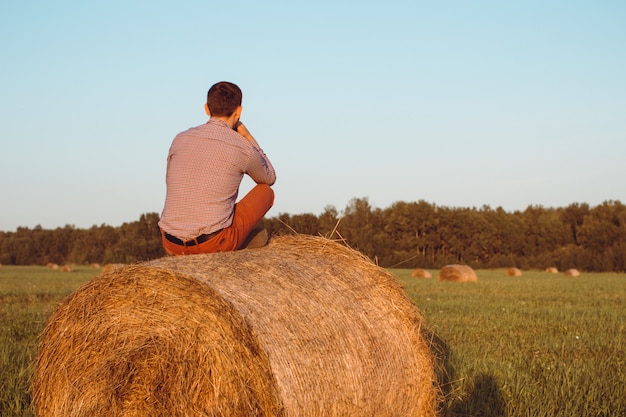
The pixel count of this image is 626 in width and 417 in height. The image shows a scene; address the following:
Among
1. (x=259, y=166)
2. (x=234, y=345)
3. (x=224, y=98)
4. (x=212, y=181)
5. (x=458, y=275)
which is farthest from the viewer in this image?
(x=458, y=275)

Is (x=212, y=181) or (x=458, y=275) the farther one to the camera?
(x=458, y=275)

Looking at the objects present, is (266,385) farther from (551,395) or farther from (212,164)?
(551,395)

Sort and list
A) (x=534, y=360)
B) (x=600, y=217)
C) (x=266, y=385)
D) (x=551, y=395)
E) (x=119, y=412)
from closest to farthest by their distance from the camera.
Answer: (x=266, y=385) → (x=119, y=412) → (x=551, y=395) → (x=534, y=360) → (x=600, y=217)

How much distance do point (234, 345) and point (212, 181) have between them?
5.09 feet

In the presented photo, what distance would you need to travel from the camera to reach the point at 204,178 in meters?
5.38

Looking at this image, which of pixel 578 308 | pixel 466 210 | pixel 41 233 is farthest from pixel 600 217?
pixel 41 233

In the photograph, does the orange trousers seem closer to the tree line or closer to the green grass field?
the green grass field

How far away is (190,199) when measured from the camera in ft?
17.6

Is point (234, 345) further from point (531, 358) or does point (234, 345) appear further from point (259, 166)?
point (531, 358)

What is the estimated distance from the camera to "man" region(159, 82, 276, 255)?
537 cm

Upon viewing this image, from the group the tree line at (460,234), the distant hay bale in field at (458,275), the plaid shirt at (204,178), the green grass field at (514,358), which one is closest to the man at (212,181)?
the plaid shirt at (204,178)

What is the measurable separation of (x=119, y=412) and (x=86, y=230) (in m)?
77.0

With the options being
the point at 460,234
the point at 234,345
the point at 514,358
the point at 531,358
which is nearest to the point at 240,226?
the point at 234,345

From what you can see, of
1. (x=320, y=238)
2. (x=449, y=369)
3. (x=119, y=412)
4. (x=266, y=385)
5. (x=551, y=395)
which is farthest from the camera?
(x=449, y=369)
